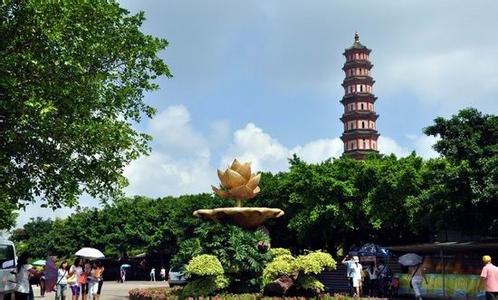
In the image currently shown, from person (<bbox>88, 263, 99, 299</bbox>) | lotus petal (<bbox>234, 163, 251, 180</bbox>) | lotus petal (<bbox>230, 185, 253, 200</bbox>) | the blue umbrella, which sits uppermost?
lotus petal (<bbox>234, 163, 251, 180</bbox>)

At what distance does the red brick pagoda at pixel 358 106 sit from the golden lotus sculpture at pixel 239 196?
46538 mm

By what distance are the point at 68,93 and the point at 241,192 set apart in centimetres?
578

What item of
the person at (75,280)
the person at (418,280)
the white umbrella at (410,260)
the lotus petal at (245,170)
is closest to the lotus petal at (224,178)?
the lotus petal at (245,170)

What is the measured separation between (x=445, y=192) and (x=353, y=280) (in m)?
5.55

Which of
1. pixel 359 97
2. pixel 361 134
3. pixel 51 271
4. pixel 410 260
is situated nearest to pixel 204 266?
pixel 51 271

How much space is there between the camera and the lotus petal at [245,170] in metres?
18.1

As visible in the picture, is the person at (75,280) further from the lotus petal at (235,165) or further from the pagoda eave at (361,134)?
the pagoda eave at (361,134)

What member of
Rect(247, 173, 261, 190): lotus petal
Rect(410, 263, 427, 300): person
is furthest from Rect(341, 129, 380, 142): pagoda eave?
Rect(247, 173, 261, 190): lotus petal

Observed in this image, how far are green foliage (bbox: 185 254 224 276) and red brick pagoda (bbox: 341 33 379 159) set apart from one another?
48.9 m

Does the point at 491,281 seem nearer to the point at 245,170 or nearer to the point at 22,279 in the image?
the point at 245,170

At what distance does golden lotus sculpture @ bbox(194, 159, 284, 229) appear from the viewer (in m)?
17.6

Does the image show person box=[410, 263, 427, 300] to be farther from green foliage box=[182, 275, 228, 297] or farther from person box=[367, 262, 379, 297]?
green foliage box=[182, 275, 228, 297]

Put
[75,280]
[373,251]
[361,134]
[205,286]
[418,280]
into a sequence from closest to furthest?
[205,286], [75,280], [418,280], [373,251], [361,134]

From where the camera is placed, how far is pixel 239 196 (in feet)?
59.4
